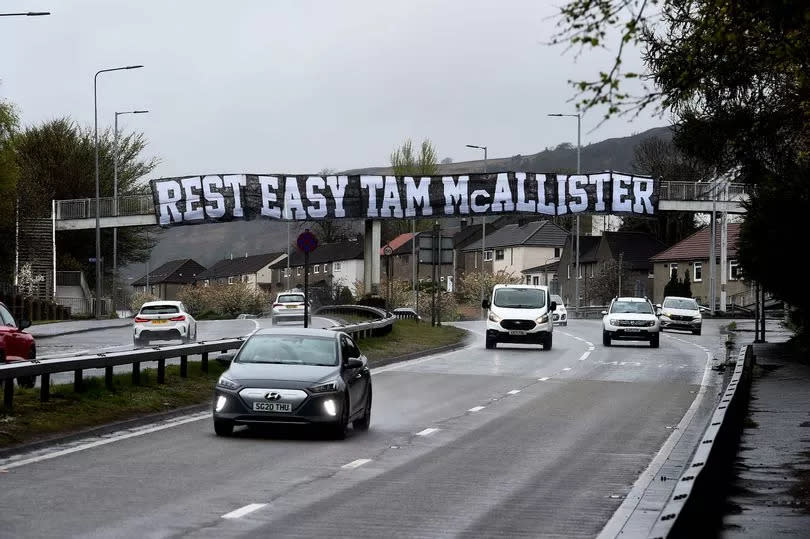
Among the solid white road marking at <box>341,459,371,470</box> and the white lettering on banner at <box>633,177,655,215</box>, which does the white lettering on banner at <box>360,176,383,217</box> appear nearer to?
the white lettering on banner at <box>633,177,655,215</box>

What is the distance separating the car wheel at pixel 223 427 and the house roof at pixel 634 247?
11637 centimetres

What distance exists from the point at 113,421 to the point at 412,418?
14.9ft

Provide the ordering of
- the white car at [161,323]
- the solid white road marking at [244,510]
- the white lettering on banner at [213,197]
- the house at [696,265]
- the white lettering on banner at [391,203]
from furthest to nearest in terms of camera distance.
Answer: the house at [696,265], the white lettering on banner at [391,203], the white lettering on banner at [213,197], the white car at [161,323], the solid white road marking at [244,510]

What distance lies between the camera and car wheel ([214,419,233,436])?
17484 mm

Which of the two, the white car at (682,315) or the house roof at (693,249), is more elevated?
the house roof at (693,249)

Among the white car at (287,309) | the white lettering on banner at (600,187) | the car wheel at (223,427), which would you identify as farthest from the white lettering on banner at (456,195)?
the car wheel at (223,427)

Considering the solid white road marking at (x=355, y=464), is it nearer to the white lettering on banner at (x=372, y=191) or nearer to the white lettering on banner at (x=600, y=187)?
the white lettering on banner at (x=372, y=191)

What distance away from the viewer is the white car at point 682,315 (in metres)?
63.1

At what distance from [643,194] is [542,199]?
4.84 metres

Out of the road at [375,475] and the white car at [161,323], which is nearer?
the road at [375,475]

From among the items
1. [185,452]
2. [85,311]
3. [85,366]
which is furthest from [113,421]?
[85,311]

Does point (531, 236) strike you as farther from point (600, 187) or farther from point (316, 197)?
point (316, 197)

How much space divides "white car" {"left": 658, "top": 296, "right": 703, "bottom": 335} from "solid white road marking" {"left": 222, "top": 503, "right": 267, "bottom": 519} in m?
51.9

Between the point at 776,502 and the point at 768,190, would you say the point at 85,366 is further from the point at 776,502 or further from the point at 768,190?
the point at 768,190
